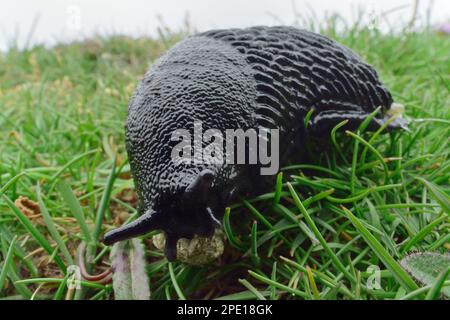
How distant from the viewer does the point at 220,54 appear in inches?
76.4

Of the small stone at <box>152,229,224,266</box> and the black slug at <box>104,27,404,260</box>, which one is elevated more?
the black slug at <box>104,27,404,260</box>

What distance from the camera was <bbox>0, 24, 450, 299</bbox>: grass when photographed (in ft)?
5.27

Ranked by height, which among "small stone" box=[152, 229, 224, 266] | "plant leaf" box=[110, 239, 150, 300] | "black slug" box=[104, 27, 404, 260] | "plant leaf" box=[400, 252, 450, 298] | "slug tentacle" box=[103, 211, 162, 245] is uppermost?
"black slug" box=[104, 27, 404, 260]

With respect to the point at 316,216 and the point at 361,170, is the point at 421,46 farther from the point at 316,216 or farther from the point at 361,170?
the point at 316,216

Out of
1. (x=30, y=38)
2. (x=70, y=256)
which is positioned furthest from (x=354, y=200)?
(x=30, y=38)

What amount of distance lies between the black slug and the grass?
13 cm

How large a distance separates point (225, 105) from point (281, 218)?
0.56m

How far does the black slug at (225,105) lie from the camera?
1.43 m

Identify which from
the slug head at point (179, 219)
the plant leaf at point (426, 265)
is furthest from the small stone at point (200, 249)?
the plant leaf at point (426, 265)

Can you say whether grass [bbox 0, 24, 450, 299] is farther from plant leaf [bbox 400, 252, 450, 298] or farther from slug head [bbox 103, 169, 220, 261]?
slug head [bbox 103, 169, 220, 261]

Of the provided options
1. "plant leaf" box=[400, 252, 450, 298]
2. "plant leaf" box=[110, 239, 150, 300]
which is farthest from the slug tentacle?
"plant leaf" box=[400, 252, 450, 298]

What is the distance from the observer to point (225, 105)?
5.57 feet

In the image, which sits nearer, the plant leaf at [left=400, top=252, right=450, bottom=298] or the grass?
the plant leaf at [left=400, top=252, right=450, bottom=298]
